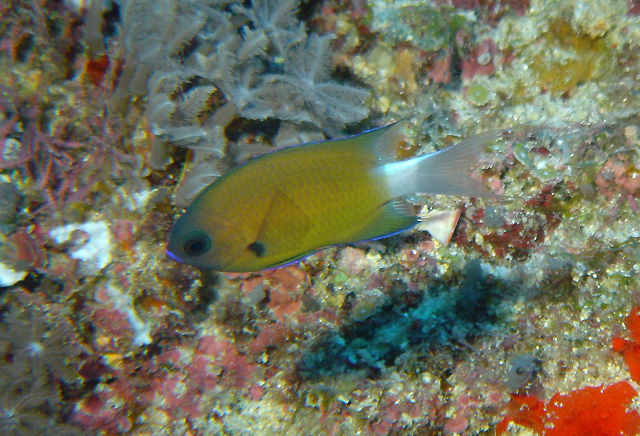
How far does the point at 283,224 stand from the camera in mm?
2014

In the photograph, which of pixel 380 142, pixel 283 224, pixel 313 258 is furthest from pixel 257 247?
pixel 313 258

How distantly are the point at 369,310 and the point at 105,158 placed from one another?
8.35 ft

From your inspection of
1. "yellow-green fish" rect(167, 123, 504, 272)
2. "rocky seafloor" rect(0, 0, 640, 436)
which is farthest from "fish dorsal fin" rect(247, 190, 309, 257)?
"rocky seafloor" rect(0, 0, 640, 436)

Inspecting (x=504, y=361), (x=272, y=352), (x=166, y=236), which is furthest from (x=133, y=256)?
(x=504, y=361)

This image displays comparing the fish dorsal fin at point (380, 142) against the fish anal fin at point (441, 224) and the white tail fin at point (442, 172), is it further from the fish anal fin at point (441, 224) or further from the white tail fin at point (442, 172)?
the fish anal fin at point (441, 224)

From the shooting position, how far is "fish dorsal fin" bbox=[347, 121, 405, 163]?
2.07 metres

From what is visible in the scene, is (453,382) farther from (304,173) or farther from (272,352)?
(304,173)

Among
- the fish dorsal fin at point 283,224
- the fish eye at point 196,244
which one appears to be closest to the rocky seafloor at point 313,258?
the fish eye at point 196,244

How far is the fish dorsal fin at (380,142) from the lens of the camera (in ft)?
6.79

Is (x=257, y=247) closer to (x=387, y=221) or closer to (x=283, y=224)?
(x=283, y=224)

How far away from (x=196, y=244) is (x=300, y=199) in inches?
22.6

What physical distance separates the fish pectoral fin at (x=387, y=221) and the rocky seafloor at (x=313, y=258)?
4.79ft

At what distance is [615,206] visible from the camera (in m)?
3.20

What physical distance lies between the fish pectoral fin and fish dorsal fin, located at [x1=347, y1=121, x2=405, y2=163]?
9.8 inches
